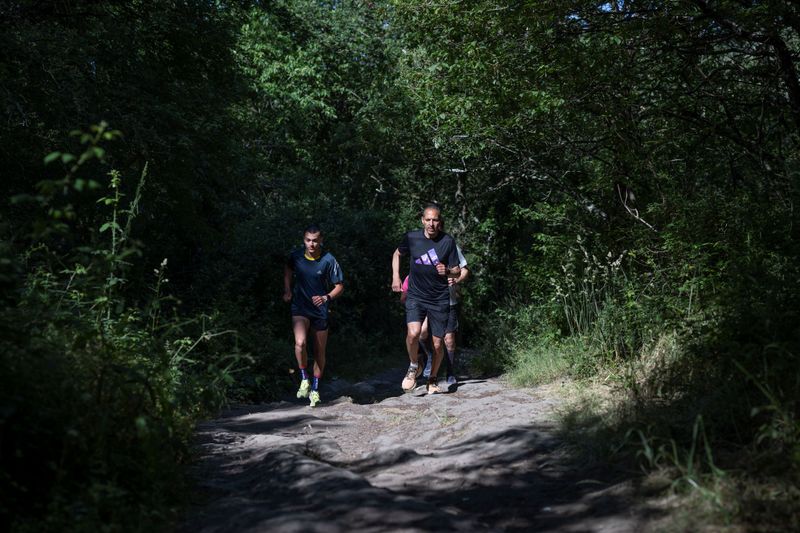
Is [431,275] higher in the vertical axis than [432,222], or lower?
lower

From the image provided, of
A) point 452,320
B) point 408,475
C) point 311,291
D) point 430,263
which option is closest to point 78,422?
point 408,475

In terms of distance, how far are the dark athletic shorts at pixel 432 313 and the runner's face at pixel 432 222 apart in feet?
2.67

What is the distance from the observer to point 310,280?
970 cm

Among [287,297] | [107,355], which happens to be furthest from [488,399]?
[107,355]

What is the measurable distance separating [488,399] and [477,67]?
5259mm

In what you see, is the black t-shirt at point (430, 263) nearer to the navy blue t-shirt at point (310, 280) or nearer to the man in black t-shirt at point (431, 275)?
the man in black t-shirt at point (431, 275)

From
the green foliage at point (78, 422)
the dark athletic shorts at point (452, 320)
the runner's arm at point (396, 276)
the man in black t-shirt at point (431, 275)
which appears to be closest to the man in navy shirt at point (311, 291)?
the runner's arm at point (396, 276)

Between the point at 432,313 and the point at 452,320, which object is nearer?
the point at 432,313

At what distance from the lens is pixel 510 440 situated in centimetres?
646

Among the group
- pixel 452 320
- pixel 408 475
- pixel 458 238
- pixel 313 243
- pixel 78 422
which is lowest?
pixel 408 475

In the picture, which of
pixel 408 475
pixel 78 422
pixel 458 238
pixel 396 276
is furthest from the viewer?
pixel 458 238

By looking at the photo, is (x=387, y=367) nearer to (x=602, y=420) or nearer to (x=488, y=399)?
(x=488, y=399)

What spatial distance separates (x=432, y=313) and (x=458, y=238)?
12911 millimetres

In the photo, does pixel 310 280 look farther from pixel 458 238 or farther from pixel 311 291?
pixel 458 238
